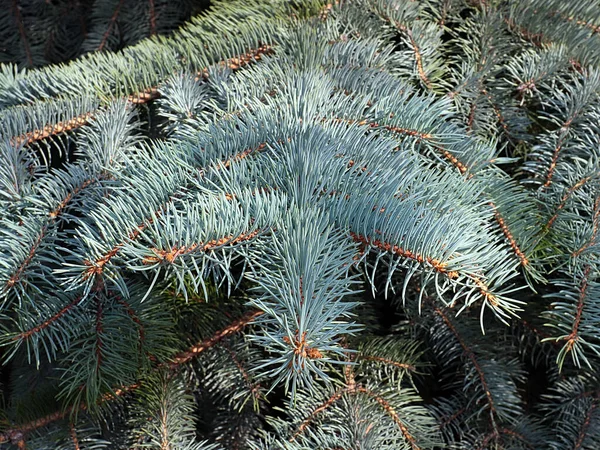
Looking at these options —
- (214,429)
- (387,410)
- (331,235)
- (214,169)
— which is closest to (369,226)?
(331,235)

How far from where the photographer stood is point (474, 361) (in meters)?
0.68

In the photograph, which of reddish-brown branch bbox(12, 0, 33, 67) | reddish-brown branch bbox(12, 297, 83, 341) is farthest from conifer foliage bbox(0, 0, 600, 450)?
reddish-brown branch bbox(12, 0, 33, 67)

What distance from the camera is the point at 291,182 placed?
450 millimetres

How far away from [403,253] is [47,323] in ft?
1.09

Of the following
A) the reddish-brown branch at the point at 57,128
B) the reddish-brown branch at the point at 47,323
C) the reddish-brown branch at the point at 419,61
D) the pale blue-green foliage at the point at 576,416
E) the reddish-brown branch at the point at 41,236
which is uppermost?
the reddish-brown branch at the point at 419,61

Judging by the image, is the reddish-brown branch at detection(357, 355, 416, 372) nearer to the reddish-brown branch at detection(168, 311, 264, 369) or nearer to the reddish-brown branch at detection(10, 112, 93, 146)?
the reddish-brown branch at detection(168, 311, 264, 369)

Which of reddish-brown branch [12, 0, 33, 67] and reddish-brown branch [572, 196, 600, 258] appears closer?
reddish-brown branch [572, 196, 600, 258]

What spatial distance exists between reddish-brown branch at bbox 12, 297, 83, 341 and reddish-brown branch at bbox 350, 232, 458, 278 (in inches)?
10.8

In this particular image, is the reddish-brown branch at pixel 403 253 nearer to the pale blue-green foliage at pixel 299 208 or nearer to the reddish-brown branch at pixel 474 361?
the pale blue-green foliage at pixel 299 208

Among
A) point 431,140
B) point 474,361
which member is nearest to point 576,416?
point 474,361

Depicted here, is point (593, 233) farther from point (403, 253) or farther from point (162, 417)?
point (162, 417)

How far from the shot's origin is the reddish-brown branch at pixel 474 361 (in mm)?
666

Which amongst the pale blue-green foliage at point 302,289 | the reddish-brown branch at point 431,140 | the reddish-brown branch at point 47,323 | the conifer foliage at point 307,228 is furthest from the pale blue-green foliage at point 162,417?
the reddish-brown branch at point 431,140

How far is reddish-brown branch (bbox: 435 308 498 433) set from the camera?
0.67 metres
